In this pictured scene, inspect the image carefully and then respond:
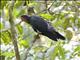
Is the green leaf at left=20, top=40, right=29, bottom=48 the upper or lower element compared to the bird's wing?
lower

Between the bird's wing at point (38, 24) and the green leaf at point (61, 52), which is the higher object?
the bird's wing at point (38, 24)

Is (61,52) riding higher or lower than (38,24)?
lower

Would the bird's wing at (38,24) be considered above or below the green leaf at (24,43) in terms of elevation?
above

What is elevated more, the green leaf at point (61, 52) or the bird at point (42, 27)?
the bird at point (42, 27)

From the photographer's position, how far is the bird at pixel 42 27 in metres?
0.82

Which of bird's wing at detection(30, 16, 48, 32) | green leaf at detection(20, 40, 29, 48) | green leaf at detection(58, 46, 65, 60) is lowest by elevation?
green leaf at detection(58, 46, 65, 60)

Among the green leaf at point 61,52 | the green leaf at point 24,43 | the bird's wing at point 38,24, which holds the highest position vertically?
the bird's wing at point 38,24

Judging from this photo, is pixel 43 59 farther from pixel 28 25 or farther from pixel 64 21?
pixel 64 21

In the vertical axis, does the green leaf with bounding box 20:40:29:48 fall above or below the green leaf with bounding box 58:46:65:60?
above

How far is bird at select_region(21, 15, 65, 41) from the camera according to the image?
0.82m

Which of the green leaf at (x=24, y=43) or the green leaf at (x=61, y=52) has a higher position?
the green leaf at (x=24, y=43)

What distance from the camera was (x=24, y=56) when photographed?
33.4 inches

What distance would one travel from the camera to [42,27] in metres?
0.88

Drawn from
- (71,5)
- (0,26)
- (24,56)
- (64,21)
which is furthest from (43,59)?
(71,5)
